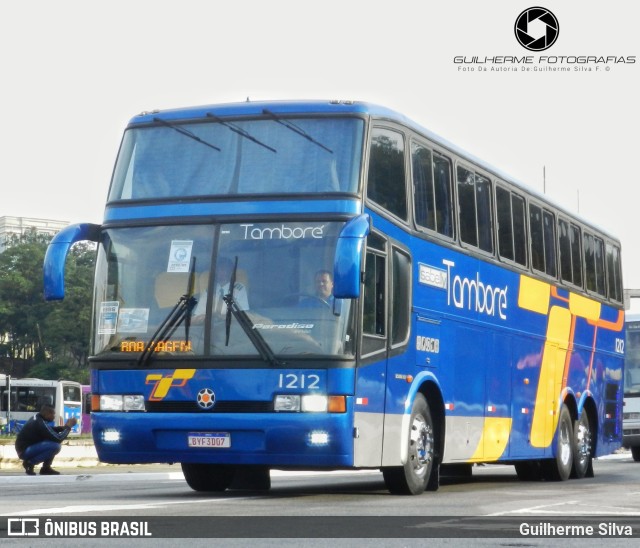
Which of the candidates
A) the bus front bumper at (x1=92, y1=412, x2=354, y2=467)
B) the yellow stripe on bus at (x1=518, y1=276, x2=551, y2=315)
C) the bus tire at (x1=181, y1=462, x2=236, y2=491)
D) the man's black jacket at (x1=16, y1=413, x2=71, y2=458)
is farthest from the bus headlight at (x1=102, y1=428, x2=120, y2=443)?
the man's black jacket at (x1=16, y1=413, x2=71, y2=458)

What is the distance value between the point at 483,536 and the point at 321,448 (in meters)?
4.00

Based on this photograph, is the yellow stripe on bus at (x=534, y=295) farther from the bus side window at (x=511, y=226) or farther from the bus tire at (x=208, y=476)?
the bus tire at (x=208, y=476)

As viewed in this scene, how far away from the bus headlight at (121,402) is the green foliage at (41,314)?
78791 mm

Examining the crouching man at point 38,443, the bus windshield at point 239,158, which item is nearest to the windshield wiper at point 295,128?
the bus windshield at point 239,158

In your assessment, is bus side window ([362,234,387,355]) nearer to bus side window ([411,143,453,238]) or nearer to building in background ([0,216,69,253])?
bus side window ([411,143,453,238])

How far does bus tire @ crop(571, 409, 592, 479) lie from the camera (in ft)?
75.6

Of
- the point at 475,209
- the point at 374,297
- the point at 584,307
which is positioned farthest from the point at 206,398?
the point at 584,307

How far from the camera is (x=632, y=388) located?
114 feet

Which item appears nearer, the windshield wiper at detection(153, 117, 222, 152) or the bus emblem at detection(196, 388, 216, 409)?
Answer: the bus emblem at detection(196, 388, 216, 409)

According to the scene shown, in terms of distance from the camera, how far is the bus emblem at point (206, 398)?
46.9 ft

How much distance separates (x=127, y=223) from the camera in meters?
14.9

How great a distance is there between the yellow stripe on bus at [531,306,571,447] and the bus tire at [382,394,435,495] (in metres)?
4.85

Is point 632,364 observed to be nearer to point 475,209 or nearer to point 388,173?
point 475,209

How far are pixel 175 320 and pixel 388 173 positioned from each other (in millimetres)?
2734
